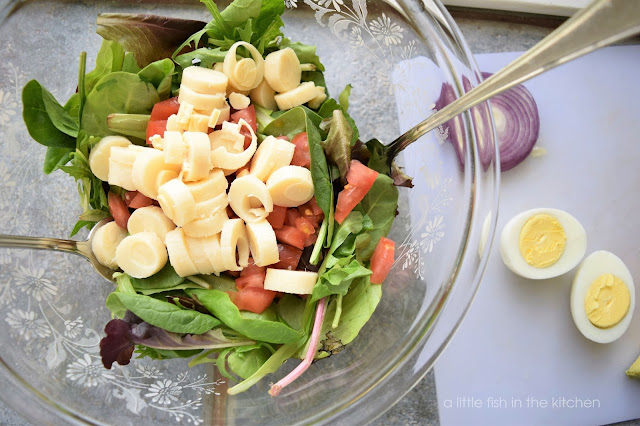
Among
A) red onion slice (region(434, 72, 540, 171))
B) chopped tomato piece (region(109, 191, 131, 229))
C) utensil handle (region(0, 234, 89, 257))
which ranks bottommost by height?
utensil handle (region(0, 234, 89, 257))

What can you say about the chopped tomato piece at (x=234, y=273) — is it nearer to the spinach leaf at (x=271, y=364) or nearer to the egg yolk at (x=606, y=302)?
the spinach leaf at (x=271, y=364)

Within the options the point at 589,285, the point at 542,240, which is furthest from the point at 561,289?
the point at 542,240

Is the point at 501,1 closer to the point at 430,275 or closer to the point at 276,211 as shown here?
the point at 430,275

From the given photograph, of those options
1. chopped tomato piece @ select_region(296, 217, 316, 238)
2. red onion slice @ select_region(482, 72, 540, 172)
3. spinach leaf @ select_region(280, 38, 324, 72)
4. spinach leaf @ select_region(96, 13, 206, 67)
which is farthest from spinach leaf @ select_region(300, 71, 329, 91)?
red onion slice @ select_region(482, 72, 540, 172)

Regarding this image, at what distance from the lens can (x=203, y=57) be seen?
125 cm

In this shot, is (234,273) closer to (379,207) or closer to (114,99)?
(379,207)

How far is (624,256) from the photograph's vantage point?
1.72m

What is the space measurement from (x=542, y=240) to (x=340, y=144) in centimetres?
75

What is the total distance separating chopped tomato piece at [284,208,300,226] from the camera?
1.23 m

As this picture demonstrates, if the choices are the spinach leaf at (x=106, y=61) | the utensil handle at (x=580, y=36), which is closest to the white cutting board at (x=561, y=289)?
the utensil handle at (x=580, y=36)

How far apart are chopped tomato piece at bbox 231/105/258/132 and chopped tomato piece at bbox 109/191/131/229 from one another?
32 cm

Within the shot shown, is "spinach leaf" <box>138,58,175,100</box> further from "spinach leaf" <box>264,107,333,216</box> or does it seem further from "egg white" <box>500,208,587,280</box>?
"egg white" <box>500,208,587,280</box>

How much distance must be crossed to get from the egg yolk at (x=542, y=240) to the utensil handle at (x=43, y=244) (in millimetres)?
1172

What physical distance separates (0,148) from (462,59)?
1.13 meters
